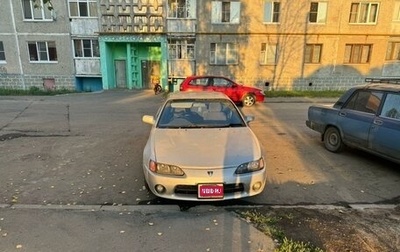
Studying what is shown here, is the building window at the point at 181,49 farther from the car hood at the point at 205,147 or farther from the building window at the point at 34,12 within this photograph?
the car hood at the point at 205,147

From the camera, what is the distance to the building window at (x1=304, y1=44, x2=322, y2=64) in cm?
2006

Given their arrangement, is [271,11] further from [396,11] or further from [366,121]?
[366,121]

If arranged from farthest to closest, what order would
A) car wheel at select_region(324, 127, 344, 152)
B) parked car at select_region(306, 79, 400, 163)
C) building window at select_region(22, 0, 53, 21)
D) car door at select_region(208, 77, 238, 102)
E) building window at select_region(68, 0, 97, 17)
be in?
building window at select_region(22, 0, 53, 21) → building window at select_region(68, 0, 97, 17) → car door at select_region(208, 77, 238, 102) → car wheel at select_region(324, 127, 344, 152) → parked car at select_region(306, 79, 400, 163)

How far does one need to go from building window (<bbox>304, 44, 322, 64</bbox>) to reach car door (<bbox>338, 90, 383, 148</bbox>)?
1541cm

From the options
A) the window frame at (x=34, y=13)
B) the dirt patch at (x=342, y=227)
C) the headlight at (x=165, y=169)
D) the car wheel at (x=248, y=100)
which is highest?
the window frame at (x=34, y=13)

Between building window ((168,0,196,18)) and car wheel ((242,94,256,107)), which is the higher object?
building window ((168,0,196,18))

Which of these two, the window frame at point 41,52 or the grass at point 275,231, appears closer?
the grass at point 275,231

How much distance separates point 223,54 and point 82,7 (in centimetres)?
1047

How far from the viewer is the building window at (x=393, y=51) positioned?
20.4 metres

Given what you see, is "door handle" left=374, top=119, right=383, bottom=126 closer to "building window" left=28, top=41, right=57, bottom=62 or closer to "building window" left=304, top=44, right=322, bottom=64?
"building window" left=304, top=44, right=322, bottom=64

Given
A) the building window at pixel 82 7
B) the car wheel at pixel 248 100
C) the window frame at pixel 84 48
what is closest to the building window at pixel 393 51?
the car wheel at pixel 248 100

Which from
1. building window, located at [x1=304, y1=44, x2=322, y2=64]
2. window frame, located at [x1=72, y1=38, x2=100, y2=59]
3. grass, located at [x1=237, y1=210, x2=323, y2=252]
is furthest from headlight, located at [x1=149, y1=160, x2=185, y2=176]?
building window, located at [x1=304, y1=44, x2=322, y2=64]

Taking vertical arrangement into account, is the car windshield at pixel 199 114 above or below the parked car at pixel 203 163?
above

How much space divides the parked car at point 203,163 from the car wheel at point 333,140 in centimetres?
297
